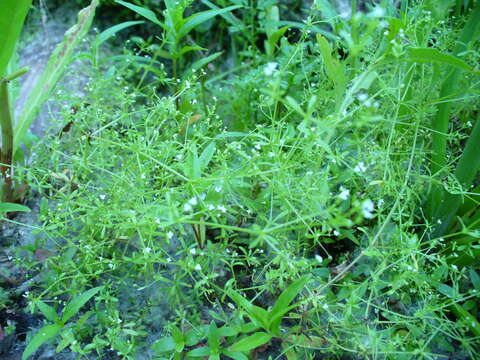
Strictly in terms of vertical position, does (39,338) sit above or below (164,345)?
above

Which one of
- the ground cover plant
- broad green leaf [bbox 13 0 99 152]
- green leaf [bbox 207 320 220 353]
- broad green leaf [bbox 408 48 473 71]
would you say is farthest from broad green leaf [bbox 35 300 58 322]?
broad green leaf [bbox 408 48 473 71]

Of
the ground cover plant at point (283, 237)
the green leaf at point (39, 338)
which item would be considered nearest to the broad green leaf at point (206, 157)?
the ground cover plant at point (283, 237)

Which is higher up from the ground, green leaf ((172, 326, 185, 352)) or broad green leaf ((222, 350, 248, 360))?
green leaf ((172, 326, 185, 352))

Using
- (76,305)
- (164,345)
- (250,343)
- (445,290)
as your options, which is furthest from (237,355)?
(445,290)

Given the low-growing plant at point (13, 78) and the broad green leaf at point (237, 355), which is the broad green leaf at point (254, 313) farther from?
the low-growing plant at point (13, 78)

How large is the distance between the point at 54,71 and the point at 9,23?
22 cm

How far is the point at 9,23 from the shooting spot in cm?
143

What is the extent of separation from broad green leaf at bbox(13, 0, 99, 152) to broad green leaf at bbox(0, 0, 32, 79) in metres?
0.18

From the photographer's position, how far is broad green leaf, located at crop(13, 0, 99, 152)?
1606 mm

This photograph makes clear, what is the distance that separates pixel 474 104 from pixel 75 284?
1.39 m

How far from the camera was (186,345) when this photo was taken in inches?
48.4

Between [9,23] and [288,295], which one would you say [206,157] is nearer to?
[288,295]

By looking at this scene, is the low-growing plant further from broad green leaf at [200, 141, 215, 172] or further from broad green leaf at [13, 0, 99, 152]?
broad green leaf at [200, 141, 215, 172]

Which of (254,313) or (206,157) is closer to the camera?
(254,313)
